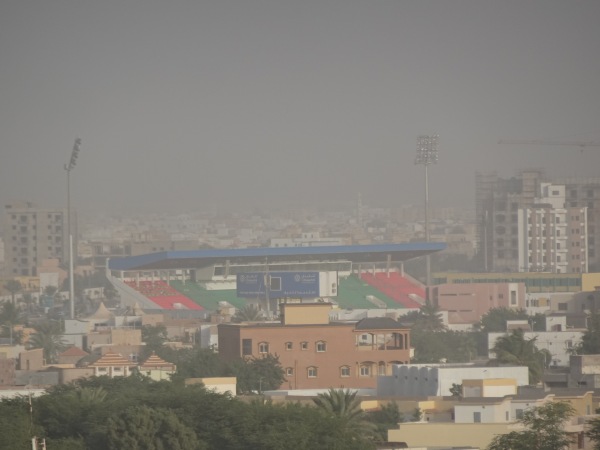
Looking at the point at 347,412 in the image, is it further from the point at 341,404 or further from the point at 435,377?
the point at 435,377

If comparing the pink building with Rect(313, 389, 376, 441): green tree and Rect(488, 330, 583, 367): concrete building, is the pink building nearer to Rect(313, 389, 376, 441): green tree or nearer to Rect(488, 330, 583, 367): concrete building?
Rect(488, 330, 583, 367): concrete building

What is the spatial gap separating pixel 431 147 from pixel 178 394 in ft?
362

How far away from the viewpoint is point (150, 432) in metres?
44.1

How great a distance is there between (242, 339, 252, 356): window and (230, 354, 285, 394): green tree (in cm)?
188

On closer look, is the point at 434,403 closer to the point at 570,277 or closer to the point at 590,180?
the point at 570,277

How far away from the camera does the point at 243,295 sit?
121 meters

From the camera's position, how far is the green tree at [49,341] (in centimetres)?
9512

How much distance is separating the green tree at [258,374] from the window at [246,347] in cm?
188

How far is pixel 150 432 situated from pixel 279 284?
7496 cm

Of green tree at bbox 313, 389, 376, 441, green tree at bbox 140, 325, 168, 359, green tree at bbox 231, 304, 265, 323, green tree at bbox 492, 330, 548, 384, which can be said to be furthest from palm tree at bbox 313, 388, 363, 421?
green tree at bbox 231, 304, 265, 323

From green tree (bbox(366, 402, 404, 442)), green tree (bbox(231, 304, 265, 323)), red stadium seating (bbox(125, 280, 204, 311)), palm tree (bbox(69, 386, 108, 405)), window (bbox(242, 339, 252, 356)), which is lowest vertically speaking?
green tree (bbox(366, 402, 404, 442))

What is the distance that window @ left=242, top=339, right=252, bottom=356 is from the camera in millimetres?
75625

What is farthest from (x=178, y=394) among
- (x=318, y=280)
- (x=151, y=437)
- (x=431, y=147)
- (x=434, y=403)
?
(x=431, y=147)

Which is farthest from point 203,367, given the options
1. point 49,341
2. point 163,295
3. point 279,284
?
point 163,295
